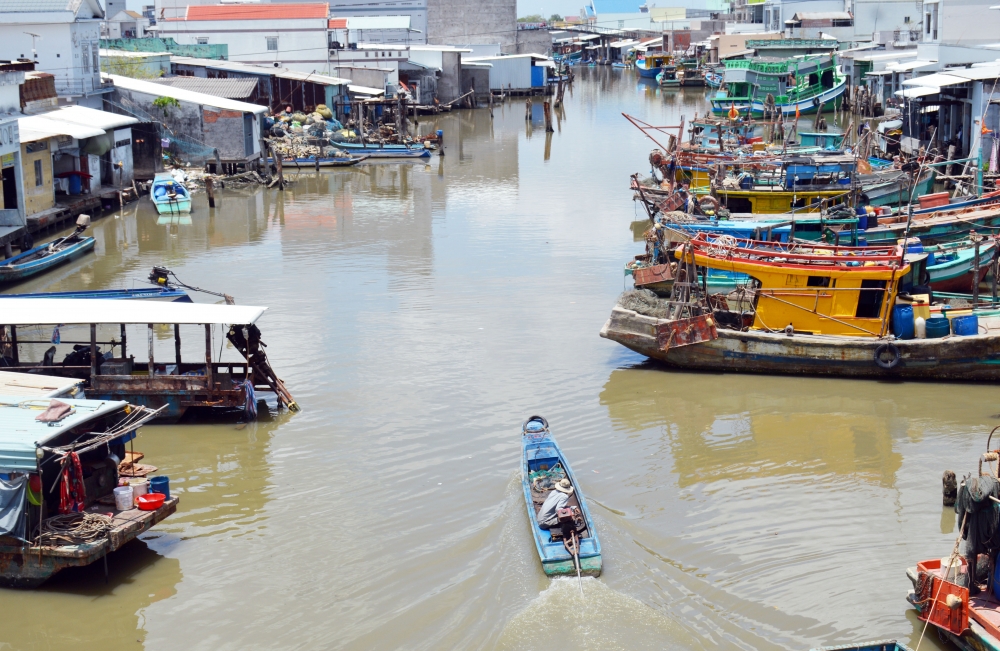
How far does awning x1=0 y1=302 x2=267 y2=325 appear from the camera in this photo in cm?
1452

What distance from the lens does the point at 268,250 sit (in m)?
26.4

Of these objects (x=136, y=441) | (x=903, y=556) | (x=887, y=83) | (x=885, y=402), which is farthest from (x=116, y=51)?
(x=903, y=556)

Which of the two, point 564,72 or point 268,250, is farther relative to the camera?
point 564,72

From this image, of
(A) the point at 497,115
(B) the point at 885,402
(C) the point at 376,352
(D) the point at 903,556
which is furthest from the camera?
(A) the point at 497,115

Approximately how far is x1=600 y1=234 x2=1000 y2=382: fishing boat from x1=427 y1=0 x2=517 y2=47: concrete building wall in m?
58.5

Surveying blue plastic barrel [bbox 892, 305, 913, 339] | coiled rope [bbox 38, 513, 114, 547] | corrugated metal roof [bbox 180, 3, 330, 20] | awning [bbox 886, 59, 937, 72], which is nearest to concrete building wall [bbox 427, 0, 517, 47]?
corrugated metal roof [bbox 180, 3, 330, 20]

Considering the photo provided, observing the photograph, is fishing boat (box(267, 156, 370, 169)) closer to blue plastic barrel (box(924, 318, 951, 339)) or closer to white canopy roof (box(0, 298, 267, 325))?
white canopy roof (box(0, 298, 267, 325))

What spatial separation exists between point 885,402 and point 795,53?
1837 inches

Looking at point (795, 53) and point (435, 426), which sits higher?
point (795, 53)

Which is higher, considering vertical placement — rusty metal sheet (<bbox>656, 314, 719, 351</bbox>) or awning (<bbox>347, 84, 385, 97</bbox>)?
awning (<bbox>347, 84, 385, 97</bbox>)

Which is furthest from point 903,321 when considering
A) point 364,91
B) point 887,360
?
point 364,91

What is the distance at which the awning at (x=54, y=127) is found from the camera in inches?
1083

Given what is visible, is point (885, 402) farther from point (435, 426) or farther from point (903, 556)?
point (435, 426)

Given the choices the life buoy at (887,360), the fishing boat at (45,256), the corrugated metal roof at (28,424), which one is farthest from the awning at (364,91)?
the corrugated metal roof at (28,424)
